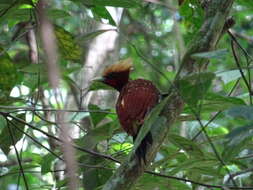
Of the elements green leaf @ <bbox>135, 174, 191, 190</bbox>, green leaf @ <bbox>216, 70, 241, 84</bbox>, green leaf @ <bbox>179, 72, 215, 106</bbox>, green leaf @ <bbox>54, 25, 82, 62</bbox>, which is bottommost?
green leaf @ <bbox>135, 174, 191, 190</bbox>

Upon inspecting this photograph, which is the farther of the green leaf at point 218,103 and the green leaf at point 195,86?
the green leaf at point 218,103

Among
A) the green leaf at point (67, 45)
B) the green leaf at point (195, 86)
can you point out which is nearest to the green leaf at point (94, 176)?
the green leaf at point (67, 45)

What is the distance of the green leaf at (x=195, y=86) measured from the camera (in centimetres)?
122

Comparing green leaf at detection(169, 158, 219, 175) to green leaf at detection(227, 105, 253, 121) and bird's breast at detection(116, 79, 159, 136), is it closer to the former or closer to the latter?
bird's breast at detection(116, 79, 159, 136)

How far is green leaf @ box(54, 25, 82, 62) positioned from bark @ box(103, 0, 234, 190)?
0.58m

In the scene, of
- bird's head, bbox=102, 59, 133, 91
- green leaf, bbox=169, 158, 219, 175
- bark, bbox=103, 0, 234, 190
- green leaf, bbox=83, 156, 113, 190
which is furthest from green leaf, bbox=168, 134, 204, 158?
bird's head, bbox=102, 59, 133, 91

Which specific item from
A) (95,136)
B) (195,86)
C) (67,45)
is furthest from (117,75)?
(195,86)

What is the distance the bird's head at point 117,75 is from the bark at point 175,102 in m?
0.66

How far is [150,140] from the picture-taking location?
5.37 ft

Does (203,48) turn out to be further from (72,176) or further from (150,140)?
(72,176)

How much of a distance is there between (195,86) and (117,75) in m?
1.09

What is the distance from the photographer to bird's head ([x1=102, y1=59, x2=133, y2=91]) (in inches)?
90.7

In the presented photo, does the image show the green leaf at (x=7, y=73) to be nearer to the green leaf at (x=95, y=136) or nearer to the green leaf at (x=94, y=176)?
the green leaf at (x=95, y=136)

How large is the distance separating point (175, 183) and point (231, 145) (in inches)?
27.5
